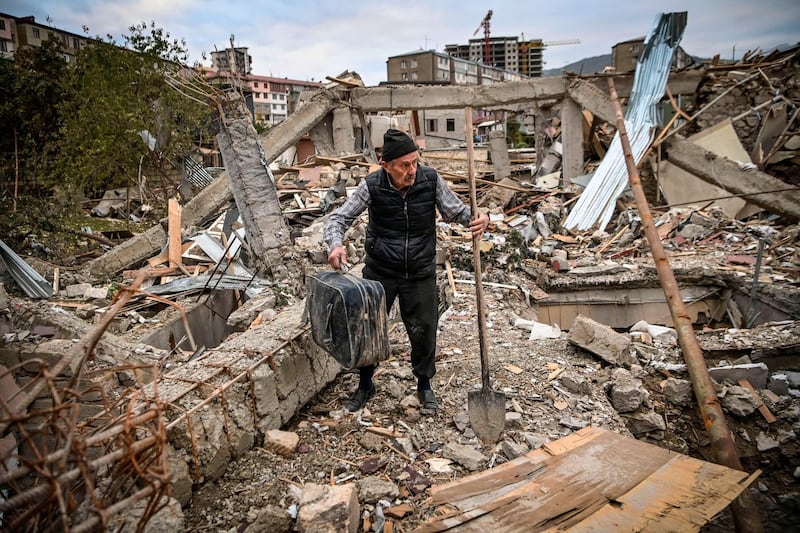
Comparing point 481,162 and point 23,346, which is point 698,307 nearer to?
point 23,346

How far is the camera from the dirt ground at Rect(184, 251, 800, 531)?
255 cm

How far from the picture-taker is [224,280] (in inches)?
242

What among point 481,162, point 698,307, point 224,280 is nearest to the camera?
point 224,280

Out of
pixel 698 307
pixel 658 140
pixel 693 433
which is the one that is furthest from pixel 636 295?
pixel 658 140

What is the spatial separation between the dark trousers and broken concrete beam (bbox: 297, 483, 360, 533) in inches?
46.5

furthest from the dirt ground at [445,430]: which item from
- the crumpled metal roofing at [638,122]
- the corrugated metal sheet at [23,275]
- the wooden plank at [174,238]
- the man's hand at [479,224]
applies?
the crumpled metal roofing at [638,122]

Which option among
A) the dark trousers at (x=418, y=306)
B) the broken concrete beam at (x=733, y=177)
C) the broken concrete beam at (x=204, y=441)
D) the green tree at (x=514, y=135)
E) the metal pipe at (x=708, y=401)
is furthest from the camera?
the green tree at (x=514, y=135)

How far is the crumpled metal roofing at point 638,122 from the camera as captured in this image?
10.1m

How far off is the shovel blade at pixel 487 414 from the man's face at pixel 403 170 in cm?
146

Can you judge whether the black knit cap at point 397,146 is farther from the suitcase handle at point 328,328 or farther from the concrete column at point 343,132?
the concrete column at point 343,132

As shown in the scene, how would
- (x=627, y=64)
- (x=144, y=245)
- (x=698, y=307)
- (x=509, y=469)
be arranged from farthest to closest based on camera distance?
(x=627, y=64)
(x=144, y=245)
(x=698, y=307)
(x=509, y=469)

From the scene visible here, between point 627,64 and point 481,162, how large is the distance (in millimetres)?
24426

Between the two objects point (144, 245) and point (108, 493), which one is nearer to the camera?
point (108, 493)

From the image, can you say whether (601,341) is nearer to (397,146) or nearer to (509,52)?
(397,146)
